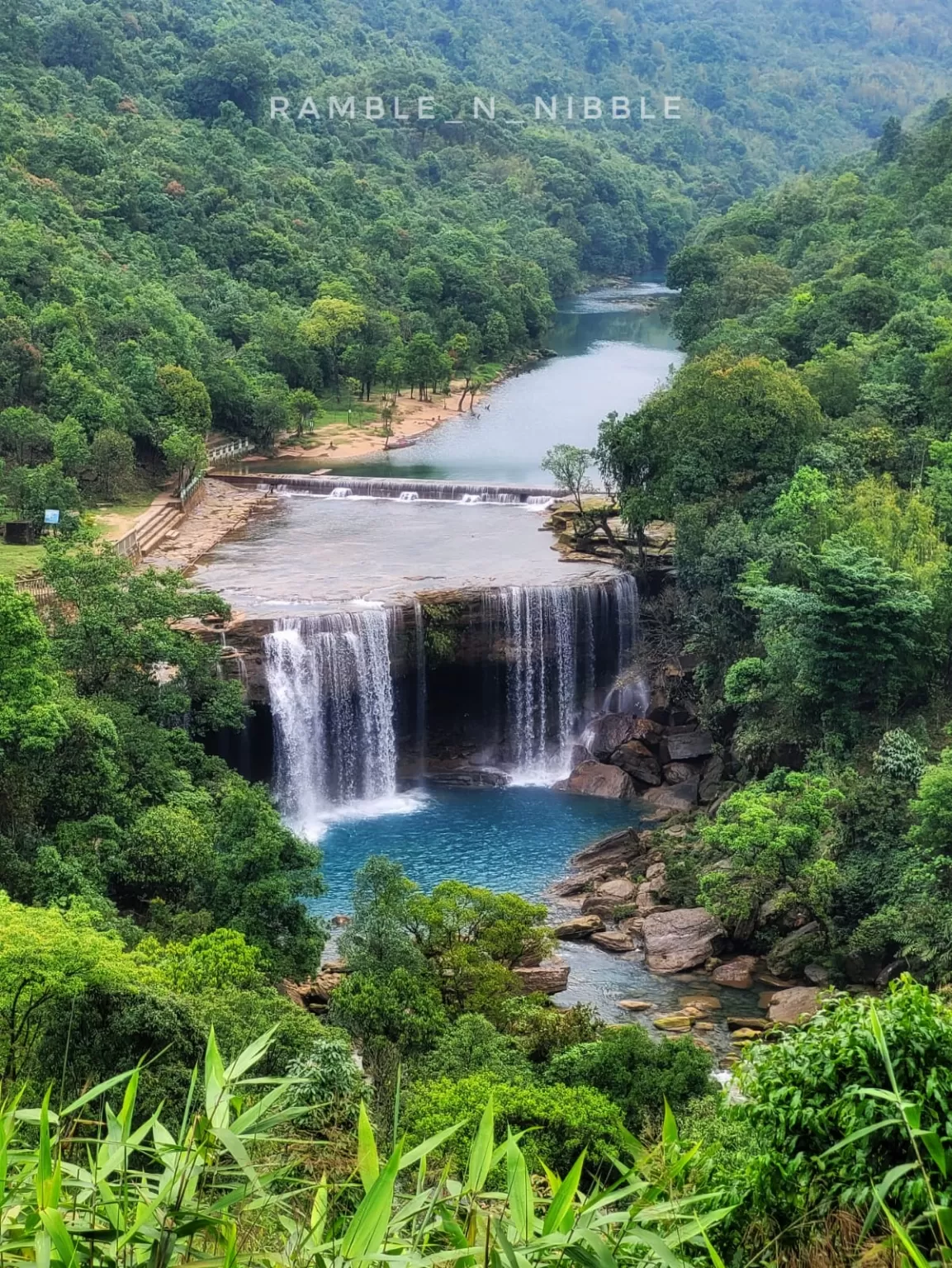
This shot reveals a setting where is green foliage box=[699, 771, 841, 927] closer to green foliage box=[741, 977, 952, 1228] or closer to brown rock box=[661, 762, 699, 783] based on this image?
brown rock box=[661, 762, 699, 783]

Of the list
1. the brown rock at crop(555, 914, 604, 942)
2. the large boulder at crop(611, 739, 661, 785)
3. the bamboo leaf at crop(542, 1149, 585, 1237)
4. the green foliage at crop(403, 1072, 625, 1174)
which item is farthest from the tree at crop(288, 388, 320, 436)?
the bamboo leaf at crop(542, 1149, 585, 1237)

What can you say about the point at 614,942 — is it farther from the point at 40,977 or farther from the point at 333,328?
the point at 333,328

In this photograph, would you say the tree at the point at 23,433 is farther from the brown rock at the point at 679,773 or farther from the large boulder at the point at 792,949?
the large boulder at the point at 792,949

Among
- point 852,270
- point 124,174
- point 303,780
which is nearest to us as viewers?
point 303,780

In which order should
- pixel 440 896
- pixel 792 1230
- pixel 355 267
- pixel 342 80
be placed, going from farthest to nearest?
pixel 342 80
pixel 355 267
pixel 440 896
pixel 792 1230

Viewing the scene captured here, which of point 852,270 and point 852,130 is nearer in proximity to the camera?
point 852,270

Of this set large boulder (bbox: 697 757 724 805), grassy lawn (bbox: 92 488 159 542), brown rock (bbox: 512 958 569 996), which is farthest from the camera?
grassy lawn (bbox: 92 488 159 542)

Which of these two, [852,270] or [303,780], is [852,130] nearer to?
[852,270]

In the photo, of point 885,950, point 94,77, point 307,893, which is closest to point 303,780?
point 307,893
